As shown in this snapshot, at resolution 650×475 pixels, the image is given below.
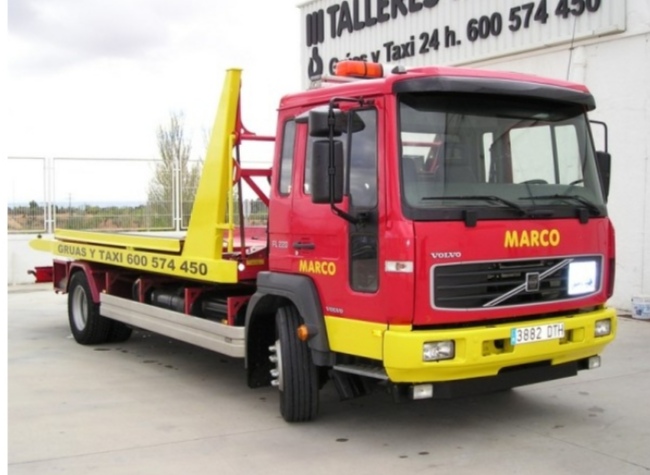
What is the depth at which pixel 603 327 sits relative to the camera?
585cm

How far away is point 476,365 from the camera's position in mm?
5066

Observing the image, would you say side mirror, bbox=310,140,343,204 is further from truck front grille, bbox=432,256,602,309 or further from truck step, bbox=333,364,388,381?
truck step, bbox=333,364,388,381

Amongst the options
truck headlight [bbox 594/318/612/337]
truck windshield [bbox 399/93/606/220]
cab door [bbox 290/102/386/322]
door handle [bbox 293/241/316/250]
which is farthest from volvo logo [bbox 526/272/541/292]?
door handle [bbox 293/241/316/250]

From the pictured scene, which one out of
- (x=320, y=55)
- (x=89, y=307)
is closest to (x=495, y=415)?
(x=89, y=307)

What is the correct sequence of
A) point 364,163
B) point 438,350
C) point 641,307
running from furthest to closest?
point 641,307 < point 364,163 < point 438,350

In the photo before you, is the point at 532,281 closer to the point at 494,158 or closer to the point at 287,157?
the point at 494,158

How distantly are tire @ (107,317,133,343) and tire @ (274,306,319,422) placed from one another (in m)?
4.28

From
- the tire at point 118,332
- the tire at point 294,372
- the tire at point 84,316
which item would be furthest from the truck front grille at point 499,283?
the tire at point 118,332

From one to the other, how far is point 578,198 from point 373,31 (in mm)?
10883

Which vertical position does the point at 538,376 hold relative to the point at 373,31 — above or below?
below

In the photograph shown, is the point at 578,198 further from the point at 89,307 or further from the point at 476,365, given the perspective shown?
the point at 89,307

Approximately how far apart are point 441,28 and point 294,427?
10.0 meters

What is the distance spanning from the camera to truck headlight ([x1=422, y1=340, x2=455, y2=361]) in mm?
4922

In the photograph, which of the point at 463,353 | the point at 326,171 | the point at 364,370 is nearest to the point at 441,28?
the point at 326,171
